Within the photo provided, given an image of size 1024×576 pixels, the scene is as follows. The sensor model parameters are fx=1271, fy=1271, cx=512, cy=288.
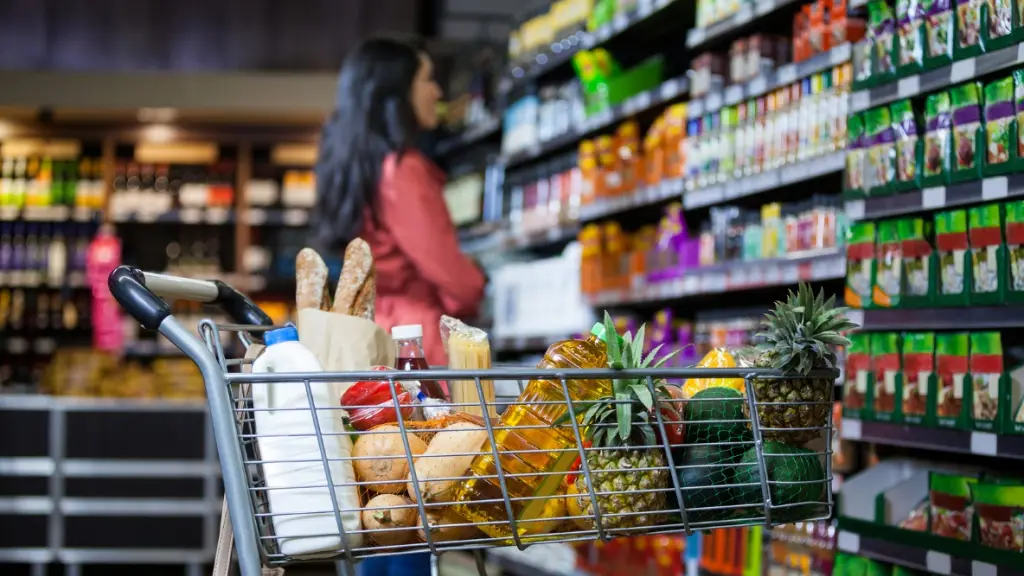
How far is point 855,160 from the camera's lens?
3.09 meters

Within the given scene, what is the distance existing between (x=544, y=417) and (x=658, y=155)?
9.71 ft

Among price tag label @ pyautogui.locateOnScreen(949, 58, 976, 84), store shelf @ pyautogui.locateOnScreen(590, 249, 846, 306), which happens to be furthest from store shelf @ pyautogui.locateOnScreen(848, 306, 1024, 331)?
price tag label @ pyautogui.locateOnScreen(949, 58, 976, 84)

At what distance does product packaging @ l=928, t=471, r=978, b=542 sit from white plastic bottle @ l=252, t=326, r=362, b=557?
1700 mm

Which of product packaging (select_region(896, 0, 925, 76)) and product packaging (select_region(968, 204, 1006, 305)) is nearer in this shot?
product packaging (select_region(968, 204, 1006, 305))

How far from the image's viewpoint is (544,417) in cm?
160

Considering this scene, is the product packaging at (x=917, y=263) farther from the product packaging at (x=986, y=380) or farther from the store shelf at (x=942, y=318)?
the product packaging at (x=986, y=380)

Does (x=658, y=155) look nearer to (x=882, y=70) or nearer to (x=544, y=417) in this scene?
(x=882, y=70)

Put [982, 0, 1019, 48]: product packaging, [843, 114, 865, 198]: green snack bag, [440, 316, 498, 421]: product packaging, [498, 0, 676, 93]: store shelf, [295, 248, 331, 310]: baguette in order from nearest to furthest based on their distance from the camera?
1. [440, 316, 498, 421]: product packaging
2. [295, 248, 331, 310]: baguette
3. [982, 0, 1019, 48]: product packaging
4. [843, 114, 865, 198]: green snack bag
5. [498, 0, 676, 93]: store shelf

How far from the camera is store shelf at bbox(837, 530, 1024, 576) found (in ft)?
8.52

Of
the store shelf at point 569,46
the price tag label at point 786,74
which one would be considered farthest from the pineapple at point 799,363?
the store shelf at point 569,46

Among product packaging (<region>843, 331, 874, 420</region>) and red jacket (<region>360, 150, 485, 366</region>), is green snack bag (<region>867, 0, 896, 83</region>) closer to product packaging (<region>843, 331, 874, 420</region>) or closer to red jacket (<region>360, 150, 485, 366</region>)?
product packaging (<region>843, 331, 874, 420</region>)

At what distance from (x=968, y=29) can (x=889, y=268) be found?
0.58 meters

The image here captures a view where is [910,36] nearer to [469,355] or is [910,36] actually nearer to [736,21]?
[736,21]

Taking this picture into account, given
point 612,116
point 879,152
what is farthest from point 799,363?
point 612,116
